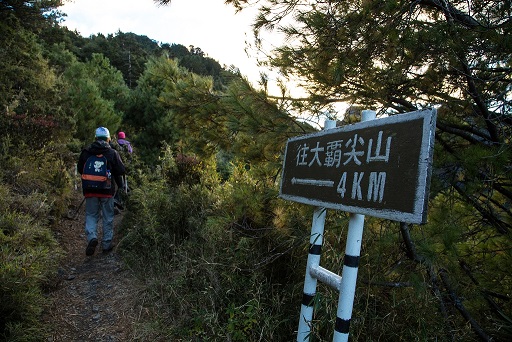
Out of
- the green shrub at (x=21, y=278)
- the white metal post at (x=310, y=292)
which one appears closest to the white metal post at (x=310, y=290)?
the white metal post at (x=310, y=292)

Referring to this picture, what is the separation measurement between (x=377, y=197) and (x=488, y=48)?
168 centimetres

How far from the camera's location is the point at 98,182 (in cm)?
455

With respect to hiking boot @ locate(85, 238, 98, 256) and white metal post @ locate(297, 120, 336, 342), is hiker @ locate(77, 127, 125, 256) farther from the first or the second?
white metal post @ locate(297, 120, 336, 342)

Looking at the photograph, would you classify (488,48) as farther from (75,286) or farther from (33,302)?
(75,286)

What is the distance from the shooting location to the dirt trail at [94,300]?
9.55 ft

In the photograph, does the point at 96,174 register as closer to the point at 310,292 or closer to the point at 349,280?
the point at 310,292

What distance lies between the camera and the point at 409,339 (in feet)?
7.27

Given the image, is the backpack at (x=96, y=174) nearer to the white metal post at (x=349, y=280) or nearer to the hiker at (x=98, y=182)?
the hiker at (x=98, y=182)

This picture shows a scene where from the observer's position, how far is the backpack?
14.8 ft

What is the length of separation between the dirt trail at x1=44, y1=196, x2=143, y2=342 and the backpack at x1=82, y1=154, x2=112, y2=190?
3.32 ft

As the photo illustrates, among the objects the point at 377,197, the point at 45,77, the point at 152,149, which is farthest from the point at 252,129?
the point at 45,77

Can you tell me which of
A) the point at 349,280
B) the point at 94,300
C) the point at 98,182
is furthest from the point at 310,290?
the point at 98,182

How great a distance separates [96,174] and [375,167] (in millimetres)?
4193

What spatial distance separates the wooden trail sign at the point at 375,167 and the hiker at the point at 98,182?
Answer: 3589 millimetres
